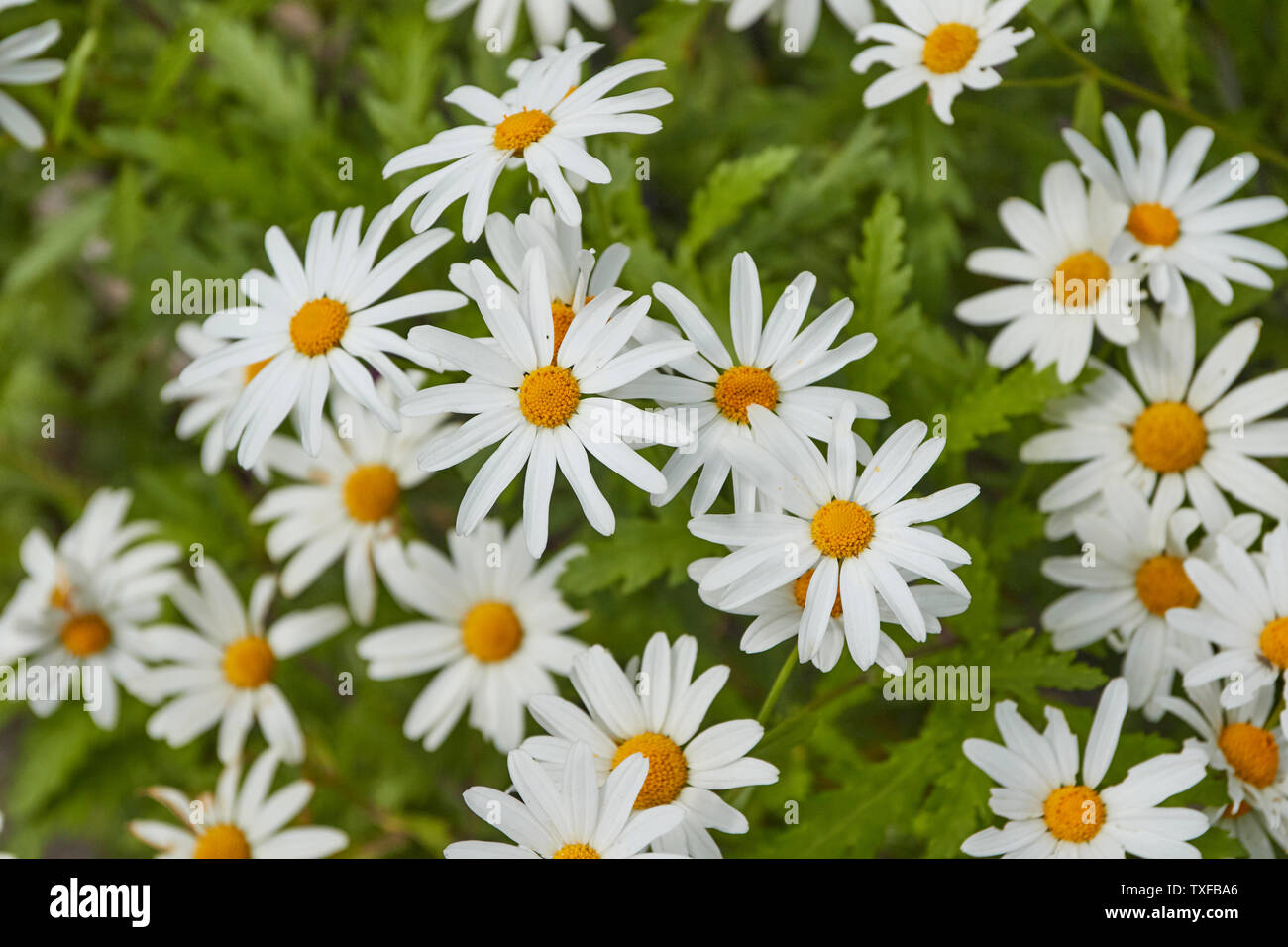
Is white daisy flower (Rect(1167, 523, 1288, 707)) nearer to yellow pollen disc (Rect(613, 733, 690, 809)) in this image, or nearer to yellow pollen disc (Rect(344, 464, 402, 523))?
yellow pollen disc (Rect(613, 733, 690, 809))

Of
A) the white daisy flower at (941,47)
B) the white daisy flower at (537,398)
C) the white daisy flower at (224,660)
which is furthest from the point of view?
the white daisy flower at (224,660)

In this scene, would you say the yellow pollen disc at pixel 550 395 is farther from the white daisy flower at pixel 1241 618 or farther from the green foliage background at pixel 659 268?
the white daisy flower at pixel 1241 618

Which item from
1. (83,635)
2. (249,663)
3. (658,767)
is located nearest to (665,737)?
(658,767)

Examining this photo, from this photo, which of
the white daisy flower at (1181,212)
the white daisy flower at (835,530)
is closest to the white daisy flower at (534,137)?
the white daisy flower at (835,530)

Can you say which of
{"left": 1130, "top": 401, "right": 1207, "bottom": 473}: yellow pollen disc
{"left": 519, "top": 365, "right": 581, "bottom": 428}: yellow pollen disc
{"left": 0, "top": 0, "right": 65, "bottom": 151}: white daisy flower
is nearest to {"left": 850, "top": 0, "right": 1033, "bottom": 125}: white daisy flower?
{"left": 1130, "top": 401, "right": 1207, "bottom": 473}: yellow pollen disc

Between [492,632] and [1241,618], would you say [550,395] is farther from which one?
[1241,618]
